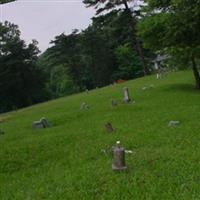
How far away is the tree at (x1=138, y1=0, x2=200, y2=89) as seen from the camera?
21391mm

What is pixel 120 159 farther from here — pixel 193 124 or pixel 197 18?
pixel 197 18

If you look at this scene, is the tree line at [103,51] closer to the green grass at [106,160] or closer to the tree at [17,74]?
the tree at [17,74]

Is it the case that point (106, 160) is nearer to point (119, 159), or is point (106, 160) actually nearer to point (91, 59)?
point (119, 159)

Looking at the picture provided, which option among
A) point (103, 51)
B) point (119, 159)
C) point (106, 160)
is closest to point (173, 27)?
point (106, 160)

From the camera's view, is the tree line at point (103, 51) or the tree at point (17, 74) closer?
the tree line at point (103, 51)

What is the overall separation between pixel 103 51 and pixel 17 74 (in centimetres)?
1492

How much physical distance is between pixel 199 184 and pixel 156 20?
673 inches

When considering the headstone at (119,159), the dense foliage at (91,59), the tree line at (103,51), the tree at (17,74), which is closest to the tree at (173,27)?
the tree line at (103,51)

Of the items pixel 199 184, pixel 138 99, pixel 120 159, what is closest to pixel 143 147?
pixel 120 159

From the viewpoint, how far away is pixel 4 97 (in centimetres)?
4841

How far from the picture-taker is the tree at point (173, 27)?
21391 mm

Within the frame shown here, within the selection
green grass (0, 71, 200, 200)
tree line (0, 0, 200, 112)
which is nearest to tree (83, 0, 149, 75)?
tree line (0, 0, 200, 112)

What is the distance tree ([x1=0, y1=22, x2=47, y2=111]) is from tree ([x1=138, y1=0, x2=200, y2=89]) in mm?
26630

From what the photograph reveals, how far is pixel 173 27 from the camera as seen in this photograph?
2188 centimetres
